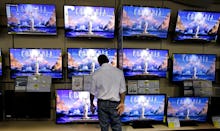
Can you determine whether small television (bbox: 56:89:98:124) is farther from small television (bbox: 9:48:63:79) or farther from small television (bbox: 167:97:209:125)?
small television (bbox: 167:97:209:125)

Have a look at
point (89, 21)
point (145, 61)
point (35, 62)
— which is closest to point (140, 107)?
point (145, 61)

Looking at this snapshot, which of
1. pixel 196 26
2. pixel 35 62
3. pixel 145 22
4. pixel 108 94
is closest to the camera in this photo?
pixel 108 94

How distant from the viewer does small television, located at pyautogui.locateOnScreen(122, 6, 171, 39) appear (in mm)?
3932

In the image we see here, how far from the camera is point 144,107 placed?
3930mm

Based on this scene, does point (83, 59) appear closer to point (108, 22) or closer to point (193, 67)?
point (108, 22)

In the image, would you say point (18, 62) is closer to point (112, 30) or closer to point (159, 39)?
point (112, 30)

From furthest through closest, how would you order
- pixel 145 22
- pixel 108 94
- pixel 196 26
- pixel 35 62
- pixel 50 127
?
1. pixel 196 26
2. pixel 145 22
3. pixel 35 62
4. pixel 50 127
5. pixel 108 94

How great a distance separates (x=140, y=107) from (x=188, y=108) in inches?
30.7

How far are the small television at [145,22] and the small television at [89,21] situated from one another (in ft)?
0.75

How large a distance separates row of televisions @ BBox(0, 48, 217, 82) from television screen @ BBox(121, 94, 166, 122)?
0.40 metres

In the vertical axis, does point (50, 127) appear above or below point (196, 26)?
below

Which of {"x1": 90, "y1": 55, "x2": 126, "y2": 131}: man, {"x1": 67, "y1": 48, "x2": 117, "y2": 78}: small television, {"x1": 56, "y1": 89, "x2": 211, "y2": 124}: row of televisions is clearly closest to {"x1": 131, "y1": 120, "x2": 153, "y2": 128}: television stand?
{"x1": 56, "y1": 89, "x2": 211, "y2": 124}: row of televisions

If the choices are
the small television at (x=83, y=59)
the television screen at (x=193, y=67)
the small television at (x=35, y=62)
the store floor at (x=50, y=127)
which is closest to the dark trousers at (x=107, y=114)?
the store floor at (x=50, y=127)

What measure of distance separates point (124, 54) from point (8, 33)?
1.75 meters
